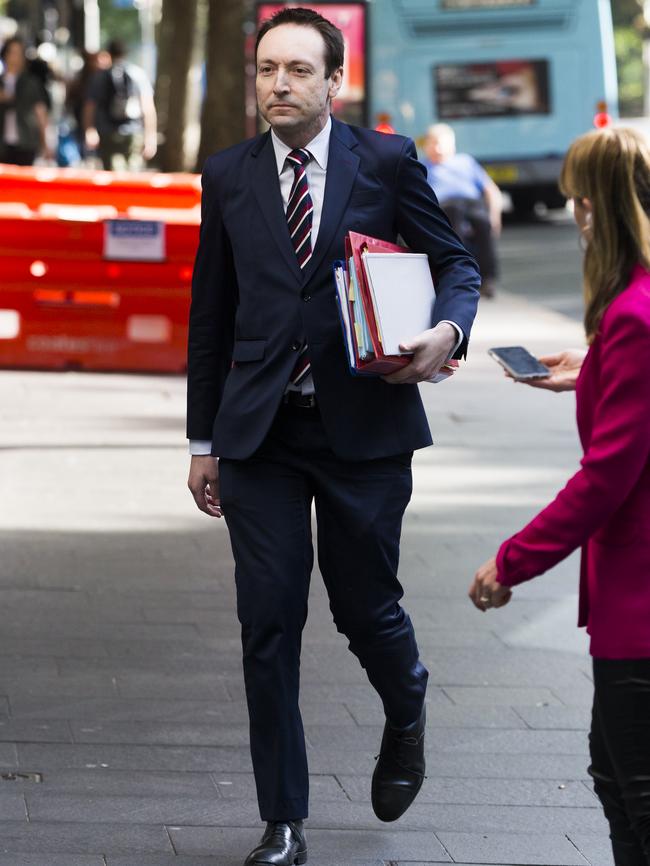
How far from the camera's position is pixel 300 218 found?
4.15 metres

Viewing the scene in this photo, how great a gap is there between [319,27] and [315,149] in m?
0.26

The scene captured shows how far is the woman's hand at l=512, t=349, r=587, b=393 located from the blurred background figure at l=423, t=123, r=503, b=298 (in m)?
13.5

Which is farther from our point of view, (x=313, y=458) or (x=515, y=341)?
(x=515, y=341)

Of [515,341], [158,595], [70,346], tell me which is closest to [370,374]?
[158,595]

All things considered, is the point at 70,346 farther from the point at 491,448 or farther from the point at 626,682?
the point at 626,682

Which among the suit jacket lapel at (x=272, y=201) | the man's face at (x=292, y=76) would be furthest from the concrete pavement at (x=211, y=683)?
the man's face at (x=292, y=76)

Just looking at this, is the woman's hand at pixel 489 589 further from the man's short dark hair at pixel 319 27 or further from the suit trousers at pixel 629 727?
the man's short dark hair at pixel 319 27

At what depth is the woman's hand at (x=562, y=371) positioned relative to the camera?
388 cm

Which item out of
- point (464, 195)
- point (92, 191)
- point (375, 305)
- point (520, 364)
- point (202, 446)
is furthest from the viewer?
point (464, 195)

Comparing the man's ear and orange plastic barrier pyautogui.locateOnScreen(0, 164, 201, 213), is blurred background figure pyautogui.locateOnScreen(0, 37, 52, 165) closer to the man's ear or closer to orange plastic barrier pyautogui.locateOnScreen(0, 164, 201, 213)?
orange plastic barrier pyautogui.locateOnScreen(0, 164, 201, 213)

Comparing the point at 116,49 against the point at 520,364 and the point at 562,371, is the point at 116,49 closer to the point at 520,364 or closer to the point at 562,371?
the point at 562,371

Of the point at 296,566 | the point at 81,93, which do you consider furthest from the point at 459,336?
the point at 81,93

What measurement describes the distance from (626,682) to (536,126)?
24846 millimetres

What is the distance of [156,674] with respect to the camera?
18.9 feet
